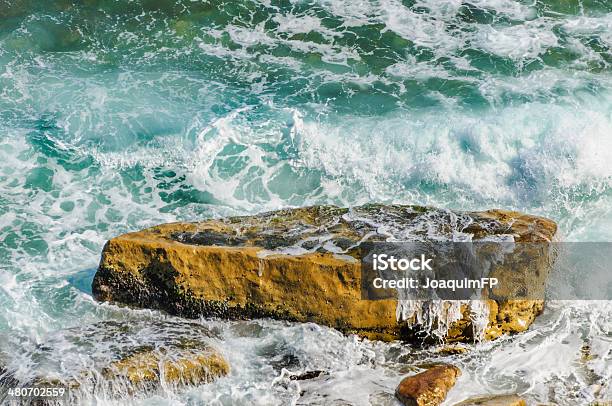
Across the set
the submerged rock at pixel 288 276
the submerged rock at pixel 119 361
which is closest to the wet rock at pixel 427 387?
the submerged rock at pixel 288 276

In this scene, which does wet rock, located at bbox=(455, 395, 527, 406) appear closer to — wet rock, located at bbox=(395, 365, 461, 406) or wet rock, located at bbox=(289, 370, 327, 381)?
wet rock, located at bbox=(395, 365, 461, 406)

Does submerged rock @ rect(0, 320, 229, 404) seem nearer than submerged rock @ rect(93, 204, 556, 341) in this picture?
Yes

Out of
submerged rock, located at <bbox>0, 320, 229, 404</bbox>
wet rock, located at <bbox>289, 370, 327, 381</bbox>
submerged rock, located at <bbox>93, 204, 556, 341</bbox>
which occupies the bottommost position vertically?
wet rock, located at <bbox>289, 370, 327, 381</bbox>

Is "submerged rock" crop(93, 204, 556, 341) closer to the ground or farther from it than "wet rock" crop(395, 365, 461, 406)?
farther from it

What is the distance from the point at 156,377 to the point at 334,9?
29.0 ft

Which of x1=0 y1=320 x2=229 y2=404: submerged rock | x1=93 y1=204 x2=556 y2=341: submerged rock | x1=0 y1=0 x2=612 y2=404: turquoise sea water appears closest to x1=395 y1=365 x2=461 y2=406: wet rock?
x1=0 y1=0 x2=612 y2=404: turquoise sea water

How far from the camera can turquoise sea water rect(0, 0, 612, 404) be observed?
7.21m

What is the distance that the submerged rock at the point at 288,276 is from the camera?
23.4ft

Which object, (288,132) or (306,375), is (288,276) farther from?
(288,132)

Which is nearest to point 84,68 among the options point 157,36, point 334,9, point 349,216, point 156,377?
point 157,36

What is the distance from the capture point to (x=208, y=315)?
731cm

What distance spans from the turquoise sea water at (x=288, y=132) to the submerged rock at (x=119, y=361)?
12 centimetres

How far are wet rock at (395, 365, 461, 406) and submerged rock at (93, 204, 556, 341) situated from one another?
636mm

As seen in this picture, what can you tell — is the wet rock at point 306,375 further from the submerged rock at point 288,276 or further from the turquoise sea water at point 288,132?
the submerged rock at point 288,276
